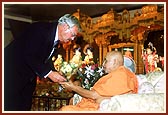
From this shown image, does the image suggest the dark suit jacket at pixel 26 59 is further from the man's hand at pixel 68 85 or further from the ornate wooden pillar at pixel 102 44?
the ornate wooden pillar at pixel 102 44

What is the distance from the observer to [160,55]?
3.08 metres

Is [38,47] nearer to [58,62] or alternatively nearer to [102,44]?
[58,62]

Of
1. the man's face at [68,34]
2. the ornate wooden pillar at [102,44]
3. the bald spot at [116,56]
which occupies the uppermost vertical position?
the man's face at [68,34]

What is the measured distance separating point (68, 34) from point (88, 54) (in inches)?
9.6

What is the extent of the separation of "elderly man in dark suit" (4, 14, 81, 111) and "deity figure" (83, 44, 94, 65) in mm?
159

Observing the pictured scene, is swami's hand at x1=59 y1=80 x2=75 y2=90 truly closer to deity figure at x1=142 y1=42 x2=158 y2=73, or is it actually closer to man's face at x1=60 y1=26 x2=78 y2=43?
man's face at x1=60 y1=26 x2=78 y2=43

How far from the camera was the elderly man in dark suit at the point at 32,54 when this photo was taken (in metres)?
3.00

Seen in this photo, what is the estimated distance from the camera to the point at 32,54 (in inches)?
118

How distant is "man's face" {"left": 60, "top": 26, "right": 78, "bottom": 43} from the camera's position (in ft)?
9.95

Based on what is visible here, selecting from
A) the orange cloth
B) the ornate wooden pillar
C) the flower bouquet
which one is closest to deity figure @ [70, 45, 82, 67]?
the flower bouquet

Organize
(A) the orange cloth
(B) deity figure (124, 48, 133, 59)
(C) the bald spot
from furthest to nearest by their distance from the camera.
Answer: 1. (B) deity figure (124, 48, 133, 59)
2. (C) the bald spot
3. (A) the orange cloth

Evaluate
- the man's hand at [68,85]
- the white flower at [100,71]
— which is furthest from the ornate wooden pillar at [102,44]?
the man's hand at [68,85]

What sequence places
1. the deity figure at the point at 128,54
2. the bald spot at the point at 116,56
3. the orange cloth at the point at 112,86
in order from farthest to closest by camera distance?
the deity figure at the point at 128,54, the bald spot at the point at 116,56, the orange cloth at the point at 112,86

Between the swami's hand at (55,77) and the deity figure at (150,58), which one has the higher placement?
the deity figure at (150,58)
